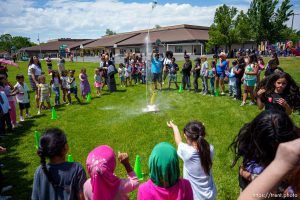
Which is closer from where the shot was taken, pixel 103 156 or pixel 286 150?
pixel 286 150

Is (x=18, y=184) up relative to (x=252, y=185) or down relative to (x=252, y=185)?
down

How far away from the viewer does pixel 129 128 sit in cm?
791

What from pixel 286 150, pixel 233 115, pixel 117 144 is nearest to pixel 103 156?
pixel 286 150

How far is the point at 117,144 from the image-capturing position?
22.1 ft

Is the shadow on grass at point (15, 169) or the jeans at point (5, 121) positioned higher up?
the jeans at point (5, 121)

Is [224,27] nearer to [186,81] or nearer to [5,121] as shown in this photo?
[186,81]

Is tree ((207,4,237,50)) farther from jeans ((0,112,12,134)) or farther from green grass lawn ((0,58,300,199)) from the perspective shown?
jeans ((0,112,12,134))

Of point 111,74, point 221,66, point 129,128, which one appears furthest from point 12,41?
point 129,128

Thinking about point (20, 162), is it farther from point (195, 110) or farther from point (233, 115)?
point (233, 115)

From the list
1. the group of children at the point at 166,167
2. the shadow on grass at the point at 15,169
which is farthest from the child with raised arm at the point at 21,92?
the group of children at the point at 166,167

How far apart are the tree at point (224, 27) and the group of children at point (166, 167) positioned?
4112cm

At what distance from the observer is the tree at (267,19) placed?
39094 millimetres

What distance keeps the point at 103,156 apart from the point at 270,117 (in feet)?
4.89

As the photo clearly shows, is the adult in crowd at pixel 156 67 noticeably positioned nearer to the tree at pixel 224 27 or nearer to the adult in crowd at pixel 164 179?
the adult in crowd at pixel 164 179
